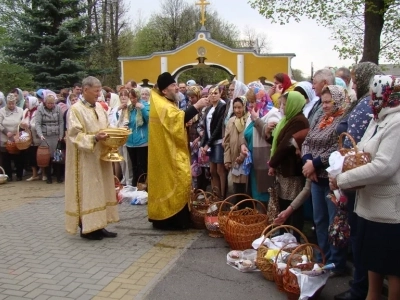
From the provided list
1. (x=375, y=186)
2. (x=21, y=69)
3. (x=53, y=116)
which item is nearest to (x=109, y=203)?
(x=375, y=186)

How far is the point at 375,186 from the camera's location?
10.5 ft

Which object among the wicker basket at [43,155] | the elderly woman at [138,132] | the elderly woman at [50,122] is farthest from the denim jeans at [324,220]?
the wicker basket at [43,155]

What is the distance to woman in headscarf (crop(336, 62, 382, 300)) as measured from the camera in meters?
3.73

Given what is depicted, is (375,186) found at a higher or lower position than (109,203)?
higher

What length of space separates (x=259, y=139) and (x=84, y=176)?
227 centimetres

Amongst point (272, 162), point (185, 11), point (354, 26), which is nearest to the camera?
point (272, 162)

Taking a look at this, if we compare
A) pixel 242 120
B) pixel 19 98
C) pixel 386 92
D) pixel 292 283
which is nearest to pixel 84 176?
pixel 242 120

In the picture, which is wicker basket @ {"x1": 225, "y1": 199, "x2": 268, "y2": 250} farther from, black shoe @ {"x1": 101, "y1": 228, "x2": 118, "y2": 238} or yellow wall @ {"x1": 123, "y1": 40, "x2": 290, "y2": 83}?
yellow wall @ {"x1": 123, "y1": 40, "x2": 290, "y2": 83}

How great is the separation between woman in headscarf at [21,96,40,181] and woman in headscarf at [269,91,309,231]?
21.9ft

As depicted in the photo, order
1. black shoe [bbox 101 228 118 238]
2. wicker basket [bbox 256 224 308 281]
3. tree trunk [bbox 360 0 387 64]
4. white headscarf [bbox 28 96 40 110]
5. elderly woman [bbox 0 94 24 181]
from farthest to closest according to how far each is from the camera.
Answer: tree trunk [bbox 360 0 387 64] < white headscarf [bbox 28 96 40 110] < elderly woman [bbox 0 94 24 181] < black shoe [bbox 101 228 118 238] < wicker basket [bbox 256 224 308 281]

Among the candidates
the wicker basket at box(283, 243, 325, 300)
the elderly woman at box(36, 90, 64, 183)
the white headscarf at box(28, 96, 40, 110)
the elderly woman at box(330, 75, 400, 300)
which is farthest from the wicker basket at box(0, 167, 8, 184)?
the elderly woman at box(330, 75, 400, 300)

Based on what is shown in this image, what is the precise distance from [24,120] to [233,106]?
5.90m

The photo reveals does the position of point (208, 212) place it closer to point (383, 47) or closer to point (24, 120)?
point (24, 120)

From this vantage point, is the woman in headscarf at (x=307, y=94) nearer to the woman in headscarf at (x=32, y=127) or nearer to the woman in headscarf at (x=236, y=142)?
the woman in headscarf at (x=236, y=142)
